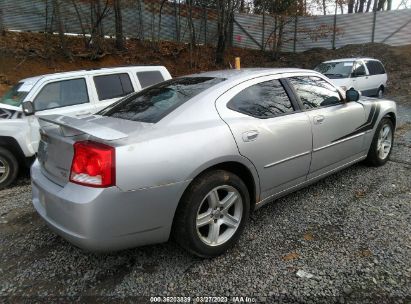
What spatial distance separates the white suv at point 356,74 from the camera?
12.1 meters

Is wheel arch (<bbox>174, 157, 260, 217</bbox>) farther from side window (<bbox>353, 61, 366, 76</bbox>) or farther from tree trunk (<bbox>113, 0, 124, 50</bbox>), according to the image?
tree trunk (<bbox>113, 0, 124, 50</bbox>)

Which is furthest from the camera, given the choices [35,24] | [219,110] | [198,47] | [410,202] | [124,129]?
[198,47]

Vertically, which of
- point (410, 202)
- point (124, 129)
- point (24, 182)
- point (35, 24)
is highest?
point (35, 24)

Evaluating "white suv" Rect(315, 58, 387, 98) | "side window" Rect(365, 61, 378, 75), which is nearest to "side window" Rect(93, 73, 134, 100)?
"white suv" Rect(315, 58, 387, 98)

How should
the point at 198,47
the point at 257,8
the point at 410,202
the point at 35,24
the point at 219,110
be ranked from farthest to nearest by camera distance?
1. the point at 257,8
2. the point at 198,47
3. the point at 35,24
4. the point at 410,202
5. the point at 219,110

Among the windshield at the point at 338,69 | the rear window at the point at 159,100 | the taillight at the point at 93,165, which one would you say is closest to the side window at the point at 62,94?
the rear window at the point at 159,100

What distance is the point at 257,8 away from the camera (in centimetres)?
2267

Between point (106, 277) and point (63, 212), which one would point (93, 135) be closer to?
point (63, 212)

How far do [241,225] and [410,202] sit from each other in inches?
87.2

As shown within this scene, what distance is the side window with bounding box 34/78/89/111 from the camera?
5.82m

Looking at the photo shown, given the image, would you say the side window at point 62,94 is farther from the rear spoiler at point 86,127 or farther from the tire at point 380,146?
the tire at point 380,146

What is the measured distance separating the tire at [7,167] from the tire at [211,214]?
3.80m

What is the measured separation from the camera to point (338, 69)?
12539 millimetres

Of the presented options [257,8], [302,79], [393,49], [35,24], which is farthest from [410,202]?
[257,8]
